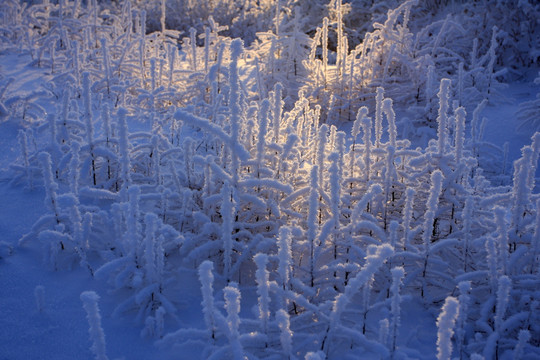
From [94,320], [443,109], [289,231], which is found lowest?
[94,320]

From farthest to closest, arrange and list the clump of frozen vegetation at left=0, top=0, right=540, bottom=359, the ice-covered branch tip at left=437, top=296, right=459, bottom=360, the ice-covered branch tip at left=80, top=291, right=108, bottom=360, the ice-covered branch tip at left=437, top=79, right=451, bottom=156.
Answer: the ice-covered branch tip at left=437, top=79, right=451, bottom=156 < the clump of frozen vegetation at left=0, top=0, right=540, bottom=359 < the ice-covered branch tip at left=80, top=291, right=108, bottom=360 < the ice-covered branch tip at left=437, top=296, right=459, bottom=360

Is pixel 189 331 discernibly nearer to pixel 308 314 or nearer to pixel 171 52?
pixel 308 314

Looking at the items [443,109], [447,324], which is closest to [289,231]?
Result: [447,324]

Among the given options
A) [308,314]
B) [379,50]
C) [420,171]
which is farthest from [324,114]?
[308,314]

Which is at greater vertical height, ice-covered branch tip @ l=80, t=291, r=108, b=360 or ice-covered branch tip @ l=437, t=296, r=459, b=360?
ice-covered branch tip @ l=437, t=296, r=459, b=360

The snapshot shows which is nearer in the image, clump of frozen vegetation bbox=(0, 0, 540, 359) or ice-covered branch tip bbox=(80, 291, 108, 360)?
ice-covered branch tip bbox=(80, 291, 108, 360)

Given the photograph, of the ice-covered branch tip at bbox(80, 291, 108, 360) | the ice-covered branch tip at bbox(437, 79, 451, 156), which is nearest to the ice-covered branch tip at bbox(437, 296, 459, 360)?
the ice-covered branch tip at bbox(80, 291, 108, 360)

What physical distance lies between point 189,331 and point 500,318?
144cm

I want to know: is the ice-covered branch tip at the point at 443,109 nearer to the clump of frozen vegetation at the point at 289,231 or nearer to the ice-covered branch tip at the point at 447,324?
the clump of frozen vegetation at the point at 289,231

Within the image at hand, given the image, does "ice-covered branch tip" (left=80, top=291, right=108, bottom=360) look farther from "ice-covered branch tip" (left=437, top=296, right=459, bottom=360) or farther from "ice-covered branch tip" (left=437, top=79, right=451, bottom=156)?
"ice-covered branch tip" (left=437, top=79, right=451, bottom=156)

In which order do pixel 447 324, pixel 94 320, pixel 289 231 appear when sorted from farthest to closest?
pixel 289 231 < pixel 94 320 < pixel 447 324

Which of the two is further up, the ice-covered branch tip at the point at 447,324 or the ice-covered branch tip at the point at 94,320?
the ice-covered branch tip at the point at 447,324

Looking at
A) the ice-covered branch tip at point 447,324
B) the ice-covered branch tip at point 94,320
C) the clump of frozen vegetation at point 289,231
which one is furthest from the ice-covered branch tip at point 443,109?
the ice-covered branch tip at point 94,320

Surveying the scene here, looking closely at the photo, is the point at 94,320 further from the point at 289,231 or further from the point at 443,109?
the point at 443,109
